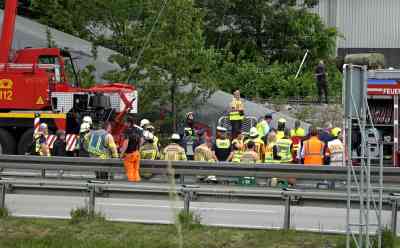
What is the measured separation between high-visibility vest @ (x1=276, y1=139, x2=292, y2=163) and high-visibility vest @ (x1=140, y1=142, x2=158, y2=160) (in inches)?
95.6

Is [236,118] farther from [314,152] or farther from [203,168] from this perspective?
[203,168]

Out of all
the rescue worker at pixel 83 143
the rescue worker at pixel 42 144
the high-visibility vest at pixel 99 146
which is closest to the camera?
the high-visibility vest at pixel 99 146

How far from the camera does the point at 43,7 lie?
34500mm

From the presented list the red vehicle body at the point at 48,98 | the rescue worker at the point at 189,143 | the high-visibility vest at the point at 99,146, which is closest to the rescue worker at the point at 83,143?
the high-visibility vest at the point at 99,146

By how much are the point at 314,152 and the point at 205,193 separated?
18.1ft

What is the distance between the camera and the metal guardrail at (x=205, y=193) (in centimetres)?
1192

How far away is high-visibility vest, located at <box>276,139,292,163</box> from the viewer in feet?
59.7

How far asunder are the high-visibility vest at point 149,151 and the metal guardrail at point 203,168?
5.13 feet

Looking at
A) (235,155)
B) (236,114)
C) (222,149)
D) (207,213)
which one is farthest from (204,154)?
(236,114)

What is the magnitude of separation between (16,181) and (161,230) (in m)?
2.46

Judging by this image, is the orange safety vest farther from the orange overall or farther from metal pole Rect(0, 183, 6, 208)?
metal pole Rect(0, 183, 6, 208)

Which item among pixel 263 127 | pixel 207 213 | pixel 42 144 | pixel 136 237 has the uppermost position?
pixel 263 127

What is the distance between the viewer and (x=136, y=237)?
1182cm

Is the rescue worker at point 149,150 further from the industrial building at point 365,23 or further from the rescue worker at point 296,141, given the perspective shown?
the industrial building at point 365,23
